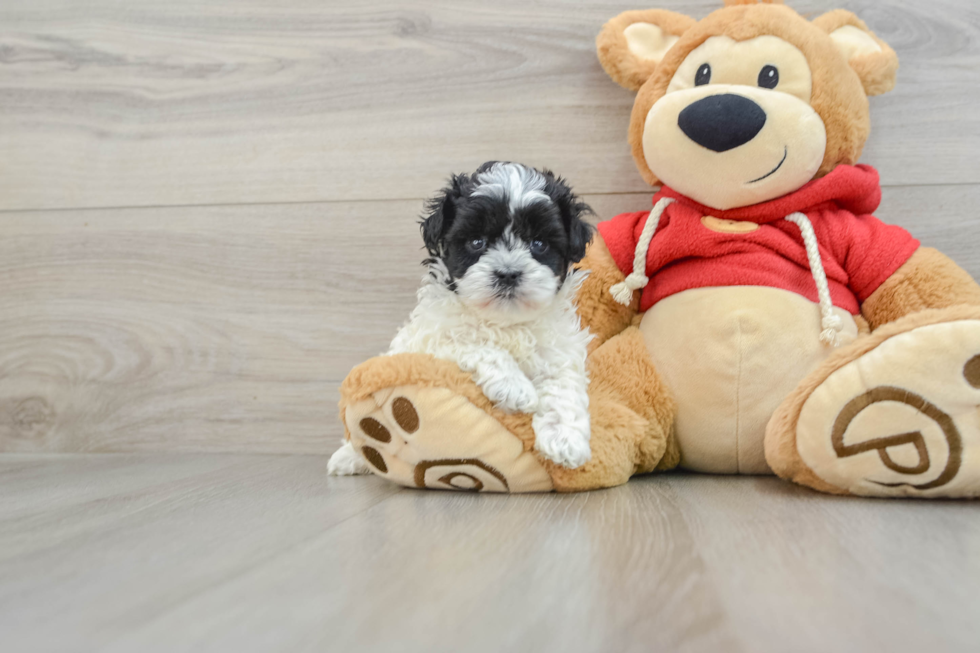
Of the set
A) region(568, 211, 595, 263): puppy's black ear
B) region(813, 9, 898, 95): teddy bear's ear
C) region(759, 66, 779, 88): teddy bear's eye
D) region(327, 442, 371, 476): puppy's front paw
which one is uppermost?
region(813, 9, 898, 95): teddy bear's ear

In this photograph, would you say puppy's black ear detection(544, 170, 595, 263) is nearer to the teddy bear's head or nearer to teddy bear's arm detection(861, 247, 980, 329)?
the teddy bear's head

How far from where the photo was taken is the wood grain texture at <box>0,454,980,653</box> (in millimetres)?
504

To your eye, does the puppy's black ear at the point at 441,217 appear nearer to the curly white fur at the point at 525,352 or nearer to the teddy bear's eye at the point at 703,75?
the curly white fur at the point at 525,352

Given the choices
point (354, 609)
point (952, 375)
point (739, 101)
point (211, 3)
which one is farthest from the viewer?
point (211, 3)

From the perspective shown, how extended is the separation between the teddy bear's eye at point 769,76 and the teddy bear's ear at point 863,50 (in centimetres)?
15

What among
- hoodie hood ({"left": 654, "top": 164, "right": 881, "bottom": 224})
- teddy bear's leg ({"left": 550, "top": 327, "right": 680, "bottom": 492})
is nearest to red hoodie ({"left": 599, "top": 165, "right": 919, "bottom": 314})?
hoodie hood ({"left": 654, "top": 164, "right": 881, "bottom": 224})

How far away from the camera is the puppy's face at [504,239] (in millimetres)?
997

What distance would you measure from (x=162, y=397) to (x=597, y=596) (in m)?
1.33

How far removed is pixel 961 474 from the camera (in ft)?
2.85

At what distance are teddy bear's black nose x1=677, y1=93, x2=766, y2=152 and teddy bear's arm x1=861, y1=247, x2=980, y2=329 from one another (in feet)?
1.13

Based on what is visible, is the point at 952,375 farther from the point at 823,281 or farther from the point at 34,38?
the point at 34,38

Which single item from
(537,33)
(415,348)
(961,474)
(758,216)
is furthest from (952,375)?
(537,33)

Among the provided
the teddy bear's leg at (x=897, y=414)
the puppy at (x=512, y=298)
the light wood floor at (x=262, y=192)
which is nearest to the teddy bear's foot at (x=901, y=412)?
the teddy bear's leg at (x=897, y=414)

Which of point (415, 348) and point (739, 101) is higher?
point (739, 101)
